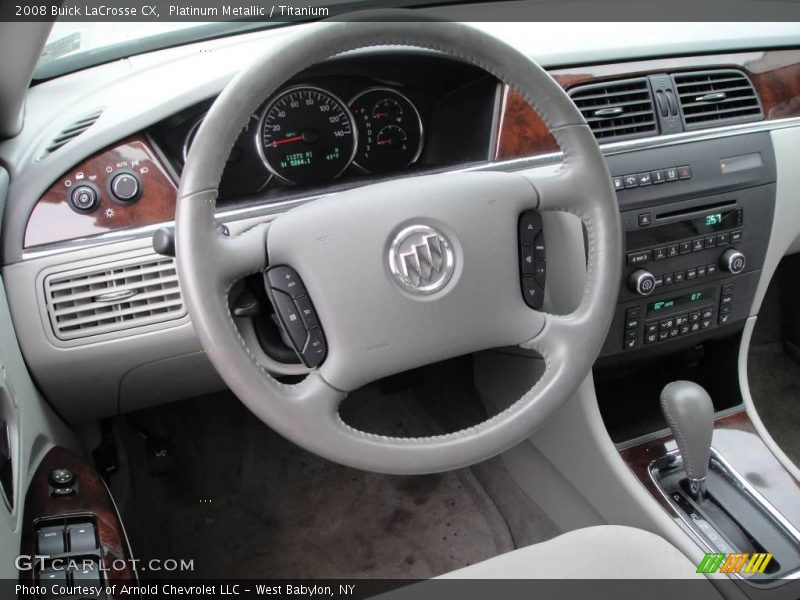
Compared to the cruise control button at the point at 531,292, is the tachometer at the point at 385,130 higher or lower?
higher

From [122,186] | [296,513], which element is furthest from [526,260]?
[296,513]

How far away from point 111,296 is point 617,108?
104 centimetres

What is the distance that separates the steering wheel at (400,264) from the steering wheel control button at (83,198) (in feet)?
1.35

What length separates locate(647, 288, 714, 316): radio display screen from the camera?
5.10 ft

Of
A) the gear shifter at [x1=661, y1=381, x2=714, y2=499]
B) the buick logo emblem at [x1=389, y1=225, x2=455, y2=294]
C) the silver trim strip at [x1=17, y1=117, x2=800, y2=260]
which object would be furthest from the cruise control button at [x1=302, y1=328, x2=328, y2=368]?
the gear shifter at [x1=661, y1=381, x2=714, y2=499]

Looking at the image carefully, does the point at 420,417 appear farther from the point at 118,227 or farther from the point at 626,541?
the point at 118,227

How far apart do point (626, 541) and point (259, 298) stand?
70 cm

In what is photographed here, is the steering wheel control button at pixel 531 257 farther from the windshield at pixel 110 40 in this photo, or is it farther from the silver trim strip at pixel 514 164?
the windshield at pixel 110 40

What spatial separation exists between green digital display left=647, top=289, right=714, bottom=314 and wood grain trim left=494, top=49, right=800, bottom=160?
0.39m

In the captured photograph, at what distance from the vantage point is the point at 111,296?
129 centimetres

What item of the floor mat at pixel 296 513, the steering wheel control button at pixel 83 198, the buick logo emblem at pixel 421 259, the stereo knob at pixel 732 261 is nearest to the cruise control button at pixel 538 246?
the buick logo emblem at pixel 421 259

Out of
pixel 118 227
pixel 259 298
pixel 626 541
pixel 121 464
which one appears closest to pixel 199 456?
pixel 121 464

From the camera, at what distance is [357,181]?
1.43m

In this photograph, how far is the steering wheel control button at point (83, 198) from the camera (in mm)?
1277
